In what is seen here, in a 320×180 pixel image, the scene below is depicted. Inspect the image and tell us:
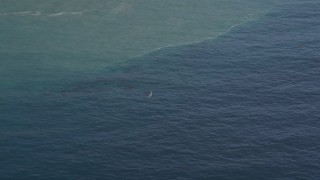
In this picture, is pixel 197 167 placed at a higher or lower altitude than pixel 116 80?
lower

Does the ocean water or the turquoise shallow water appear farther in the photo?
the turquoise shallow water

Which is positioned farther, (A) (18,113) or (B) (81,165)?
(A) (18,113)

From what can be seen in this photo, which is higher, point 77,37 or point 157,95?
point 77,37

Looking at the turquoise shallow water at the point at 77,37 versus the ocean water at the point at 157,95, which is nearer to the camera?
the ocean water at the point at 157,95

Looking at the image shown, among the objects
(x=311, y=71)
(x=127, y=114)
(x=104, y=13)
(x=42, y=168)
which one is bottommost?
(x=42, y=168)

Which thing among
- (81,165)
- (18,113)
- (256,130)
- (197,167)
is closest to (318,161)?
(256,130)

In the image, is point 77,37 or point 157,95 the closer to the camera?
point 157,95

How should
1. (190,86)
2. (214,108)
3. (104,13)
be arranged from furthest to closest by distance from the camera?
(104,13), (190,86), (214,108)

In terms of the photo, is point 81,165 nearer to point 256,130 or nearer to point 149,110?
point 149,110
